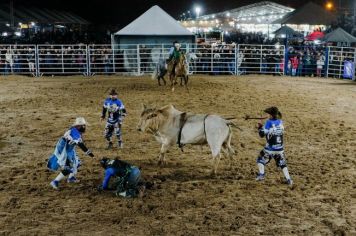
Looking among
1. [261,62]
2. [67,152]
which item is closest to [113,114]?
[67,152]

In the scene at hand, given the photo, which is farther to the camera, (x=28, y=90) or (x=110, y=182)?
(x=28, y=90)

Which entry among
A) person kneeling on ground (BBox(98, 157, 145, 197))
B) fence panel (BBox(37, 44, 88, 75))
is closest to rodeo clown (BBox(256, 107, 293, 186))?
person kneeling on ground (BBox(98, 157, 145, 197))

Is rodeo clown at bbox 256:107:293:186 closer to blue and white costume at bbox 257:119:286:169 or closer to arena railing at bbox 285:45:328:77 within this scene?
blue and white costume at bbox 257:119:286:169

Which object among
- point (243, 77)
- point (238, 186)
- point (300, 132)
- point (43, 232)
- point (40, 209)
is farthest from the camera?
point (243, 77)

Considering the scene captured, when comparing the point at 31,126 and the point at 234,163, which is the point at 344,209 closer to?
the point at 234,163

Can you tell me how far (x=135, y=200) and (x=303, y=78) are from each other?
16898mm

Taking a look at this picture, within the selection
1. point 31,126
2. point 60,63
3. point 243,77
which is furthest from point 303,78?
point 31,126

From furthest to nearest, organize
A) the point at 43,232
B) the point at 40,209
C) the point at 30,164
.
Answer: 1. the point at 30,164
2. the point at 40,209
3. the point at 43,232

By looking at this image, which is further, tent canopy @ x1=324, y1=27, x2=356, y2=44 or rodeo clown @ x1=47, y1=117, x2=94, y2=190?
tent canopy @ x1=324, y1=27, x2=356, y2=44

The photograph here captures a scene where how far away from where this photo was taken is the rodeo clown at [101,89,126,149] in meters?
8.80

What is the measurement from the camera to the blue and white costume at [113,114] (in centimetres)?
881

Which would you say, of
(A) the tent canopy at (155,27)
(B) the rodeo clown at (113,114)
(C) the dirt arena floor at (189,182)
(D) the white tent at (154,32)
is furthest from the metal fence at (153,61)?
(B) the rodeo clown at (113,114)

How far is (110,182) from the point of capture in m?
7.03

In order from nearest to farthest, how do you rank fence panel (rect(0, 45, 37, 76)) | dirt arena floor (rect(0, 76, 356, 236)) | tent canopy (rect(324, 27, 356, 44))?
dirt arena floor (rect(0, 76, 356, 236))
fence panel (rect(0, 45, 37, 76))
tent canopy (rect(324, 27, 356, 44))
